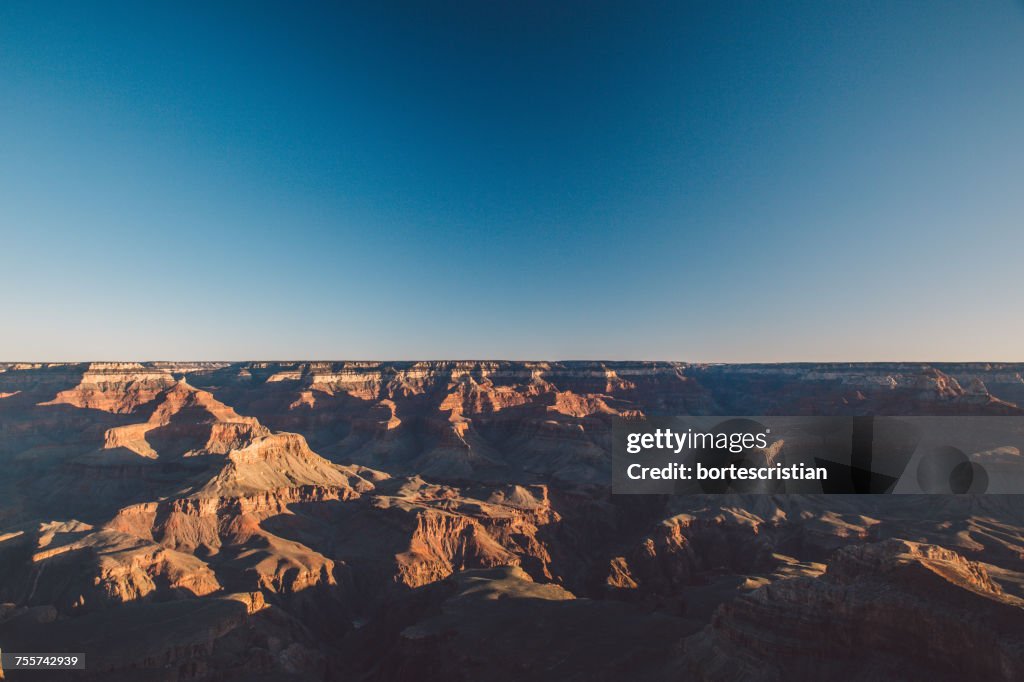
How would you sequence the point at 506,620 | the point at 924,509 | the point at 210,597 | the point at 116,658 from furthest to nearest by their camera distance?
1. the point at 924,509
2. the point at 210,597
3. the point at 506,620
4. the point at 116,658

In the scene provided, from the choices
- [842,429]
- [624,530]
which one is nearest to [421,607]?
[624,530]

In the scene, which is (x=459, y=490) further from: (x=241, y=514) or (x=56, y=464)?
(x=56, y=464)

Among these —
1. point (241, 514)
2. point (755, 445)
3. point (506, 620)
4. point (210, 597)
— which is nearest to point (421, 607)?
point (506, 620)

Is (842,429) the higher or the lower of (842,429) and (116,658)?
the higher

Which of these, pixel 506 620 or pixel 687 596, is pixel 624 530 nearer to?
pixel 687 596

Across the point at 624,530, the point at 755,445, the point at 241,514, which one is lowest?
the point at 624,530

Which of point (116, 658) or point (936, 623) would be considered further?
point (116, 658)

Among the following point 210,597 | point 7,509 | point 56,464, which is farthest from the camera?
point 56,464
